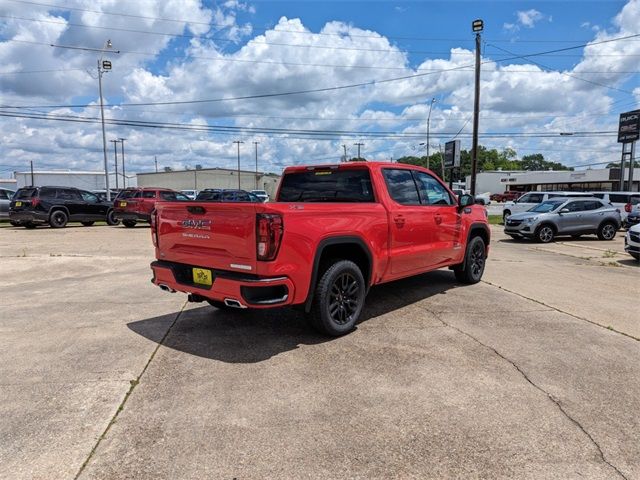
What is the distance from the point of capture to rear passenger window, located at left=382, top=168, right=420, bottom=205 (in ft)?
18.9

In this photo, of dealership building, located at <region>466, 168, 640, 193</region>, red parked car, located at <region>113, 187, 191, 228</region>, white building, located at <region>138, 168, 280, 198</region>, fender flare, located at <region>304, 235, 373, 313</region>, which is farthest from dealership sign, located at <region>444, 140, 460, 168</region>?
white building, located at <region>138, 168, 280, 198</region>

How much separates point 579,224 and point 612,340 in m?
13.3

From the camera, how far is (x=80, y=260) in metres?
10.7

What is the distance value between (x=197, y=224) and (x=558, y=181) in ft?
265

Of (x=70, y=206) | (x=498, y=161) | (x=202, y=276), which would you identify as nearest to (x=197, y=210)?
(x=202, y=276)

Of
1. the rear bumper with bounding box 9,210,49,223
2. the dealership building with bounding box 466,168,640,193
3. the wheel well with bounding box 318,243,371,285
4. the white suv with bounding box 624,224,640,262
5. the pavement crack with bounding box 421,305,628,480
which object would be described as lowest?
the pavement crack with bounding box 421,305,628,480

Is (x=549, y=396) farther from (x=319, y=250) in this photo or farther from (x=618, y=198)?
(x=618, y=198)

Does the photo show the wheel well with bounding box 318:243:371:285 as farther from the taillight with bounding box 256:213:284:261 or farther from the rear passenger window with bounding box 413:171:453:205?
the rear passenger window with bounding box 413:171:453:205

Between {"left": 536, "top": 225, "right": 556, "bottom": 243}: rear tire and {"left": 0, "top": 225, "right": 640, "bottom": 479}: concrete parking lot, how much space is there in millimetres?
9713

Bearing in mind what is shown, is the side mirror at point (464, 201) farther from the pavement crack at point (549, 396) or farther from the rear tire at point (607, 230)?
the rear tire at point (607, 230)

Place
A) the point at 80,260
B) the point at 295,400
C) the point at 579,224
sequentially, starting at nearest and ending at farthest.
A: the point at 295,400 → the point at 80,260 → the point at 579,224

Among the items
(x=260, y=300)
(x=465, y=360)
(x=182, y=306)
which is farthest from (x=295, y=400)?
(x=182, y=306)

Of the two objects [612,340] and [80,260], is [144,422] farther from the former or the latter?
[80,260]

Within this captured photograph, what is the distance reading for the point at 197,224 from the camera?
4.63m
